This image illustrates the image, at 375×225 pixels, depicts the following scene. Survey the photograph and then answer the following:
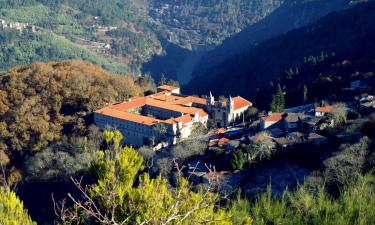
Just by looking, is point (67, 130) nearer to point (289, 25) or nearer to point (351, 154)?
point (351, 154)

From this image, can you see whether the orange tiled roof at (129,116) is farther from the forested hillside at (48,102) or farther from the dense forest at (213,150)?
the forested hillside at (48,102)

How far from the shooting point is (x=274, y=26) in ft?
364

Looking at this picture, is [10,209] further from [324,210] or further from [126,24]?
[126,24]

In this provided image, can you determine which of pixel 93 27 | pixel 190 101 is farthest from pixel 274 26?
pixel 190 101

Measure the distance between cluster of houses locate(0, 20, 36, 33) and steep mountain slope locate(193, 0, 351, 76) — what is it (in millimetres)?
38849

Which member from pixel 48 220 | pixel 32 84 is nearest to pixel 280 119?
pixel 48 220

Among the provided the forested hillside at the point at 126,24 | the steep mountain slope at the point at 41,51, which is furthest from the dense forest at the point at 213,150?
the forested hillside at the point at 126,24

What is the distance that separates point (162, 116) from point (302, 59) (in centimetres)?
3122

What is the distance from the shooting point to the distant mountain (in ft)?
165

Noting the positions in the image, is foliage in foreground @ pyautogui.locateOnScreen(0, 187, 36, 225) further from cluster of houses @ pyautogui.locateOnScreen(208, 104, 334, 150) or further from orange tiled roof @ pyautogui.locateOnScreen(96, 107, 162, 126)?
orange tiled roof @ pyautogui.locateOnScreen(96, 107, 162, 126)

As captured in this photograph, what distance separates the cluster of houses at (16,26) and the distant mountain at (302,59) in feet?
168

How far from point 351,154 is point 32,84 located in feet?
97.2

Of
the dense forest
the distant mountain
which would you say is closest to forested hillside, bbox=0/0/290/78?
the dense forest

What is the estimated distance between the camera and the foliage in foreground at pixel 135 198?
29.7ft
